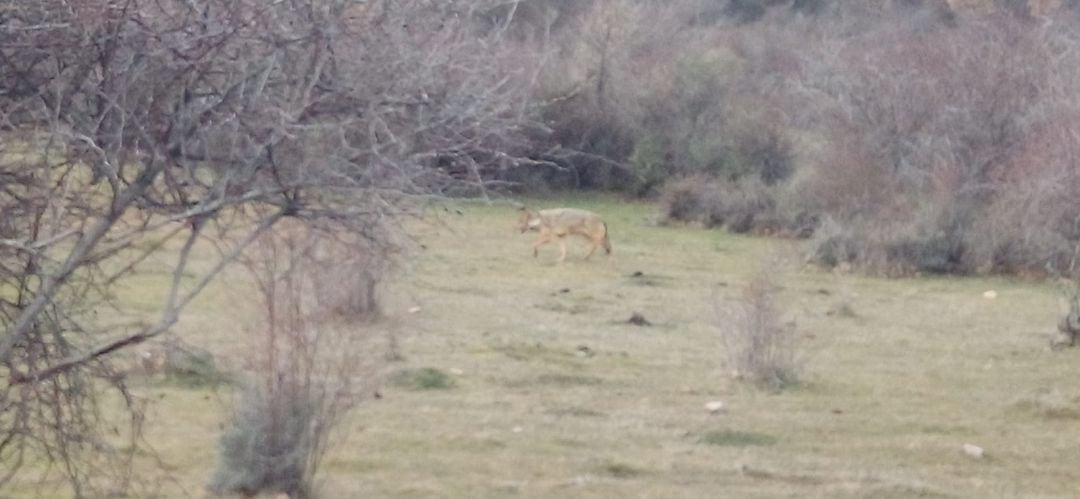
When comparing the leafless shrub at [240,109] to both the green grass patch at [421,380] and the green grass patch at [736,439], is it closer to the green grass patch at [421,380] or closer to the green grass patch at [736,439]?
the green grass patch at [736,439]

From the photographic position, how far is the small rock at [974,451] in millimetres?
10664

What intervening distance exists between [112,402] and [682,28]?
32475 millimetres

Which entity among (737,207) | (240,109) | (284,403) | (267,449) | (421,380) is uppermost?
(240,109)

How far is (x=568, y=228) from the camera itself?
74.2 ft

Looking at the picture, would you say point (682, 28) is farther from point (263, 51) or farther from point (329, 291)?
point (263, 51)

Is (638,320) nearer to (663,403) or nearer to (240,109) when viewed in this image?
(663,403)

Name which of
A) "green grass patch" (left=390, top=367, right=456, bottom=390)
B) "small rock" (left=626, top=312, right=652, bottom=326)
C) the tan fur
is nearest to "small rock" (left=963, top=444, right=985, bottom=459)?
"green grass patch" (left=390, top=367, right=456, bottom=390)

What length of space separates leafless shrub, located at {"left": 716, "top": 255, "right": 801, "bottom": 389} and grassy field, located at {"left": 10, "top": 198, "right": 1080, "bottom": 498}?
0.61 feet

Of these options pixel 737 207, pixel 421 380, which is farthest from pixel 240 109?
pixel 737 207

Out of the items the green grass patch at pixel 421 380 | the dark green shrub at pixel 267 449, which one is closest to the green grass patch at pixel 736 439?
the green grass patch at pixel 421 380

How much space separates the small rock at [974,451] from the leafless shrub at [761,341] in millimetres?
2318

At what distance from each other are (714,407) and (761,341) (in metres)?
1.09

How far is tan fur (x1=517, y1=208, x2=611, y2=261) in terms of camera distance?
73.9 feet

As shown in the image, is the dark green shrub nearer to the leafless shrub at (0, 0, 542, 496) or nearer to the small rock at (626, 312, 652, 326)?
the leafless shrub at (0, 0, 542, 496)
